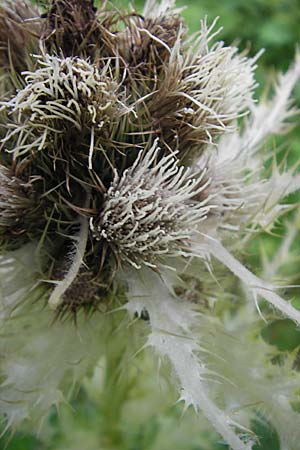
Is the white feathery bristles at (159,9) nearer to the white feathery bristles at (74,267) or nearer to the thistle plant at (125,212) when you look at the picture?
the thistle plant at (125,212)

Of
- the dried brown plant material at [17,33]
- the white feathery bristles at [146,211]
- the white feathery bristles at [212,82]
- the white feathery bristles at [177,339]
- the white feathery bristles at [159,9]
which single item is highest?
the white feathery bristles at [159,9]

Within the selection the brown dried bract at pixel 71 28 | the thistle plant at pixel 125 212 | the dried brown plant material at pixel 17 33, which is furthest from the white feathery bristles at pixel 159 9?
the dried brown plant material at pixel 17 33

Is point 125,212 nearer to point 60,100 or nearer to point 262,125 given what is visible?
point 60,100

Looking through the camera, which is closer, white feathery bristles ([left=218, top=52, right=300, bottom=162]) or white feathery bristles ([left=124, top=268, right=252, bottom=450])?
→ white feathery bristles ([left=124, top=268, right=252, bottom=450])

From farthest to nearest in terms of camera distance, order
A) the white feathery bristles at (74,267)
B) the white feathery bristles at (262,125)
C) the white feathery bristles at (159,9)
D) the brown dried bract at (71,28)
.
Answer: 1. the white feathery bristles at (262,125)
2. the white feathery bristles at (159,9)
3. the brown dried bract at (71,28)
4. the white feathery bristles at (74,267)

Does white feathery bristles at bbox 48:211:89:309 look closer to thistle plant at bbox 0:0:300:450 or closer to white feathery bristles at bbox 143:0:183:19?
thistle plant at bbox 0:0:300:450

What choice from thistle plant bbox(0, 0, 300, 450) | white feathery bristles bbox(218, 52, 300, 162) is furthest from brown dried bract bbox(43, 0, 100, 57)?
white feathery bristles bbox(218, 52, 300, 162)

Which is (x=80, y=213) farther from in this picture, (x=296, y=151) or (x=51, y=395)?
(x=296, y=151)
